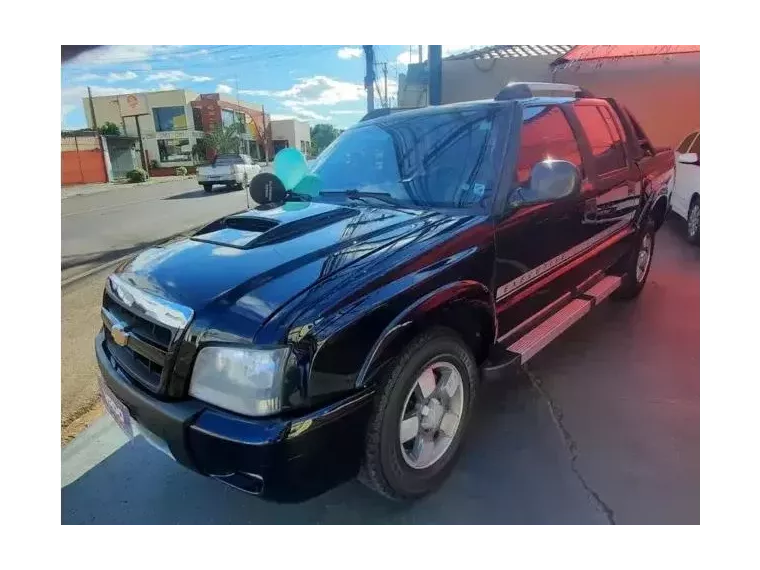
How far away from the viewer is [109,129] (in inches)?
144

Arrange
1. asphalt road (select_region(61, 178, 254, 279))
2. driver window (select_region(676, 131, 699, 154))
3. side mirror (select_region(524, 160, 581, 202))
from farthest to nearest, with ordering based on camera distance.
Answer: driver window (select_region(676, 131, 699, 154)), asphalt road (select_region(61, 178, 254, 279)), side mirror (select_region(524, 160, 581, 202))

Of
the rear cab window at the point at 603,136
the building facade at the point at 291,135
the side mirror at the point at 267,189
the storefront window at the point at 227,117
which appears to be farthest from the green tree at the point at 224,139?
the rear cab window at the point at 603,136

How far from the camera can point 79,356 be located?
3.68m

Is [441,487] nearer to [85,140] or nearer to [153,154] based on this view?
[85,140]

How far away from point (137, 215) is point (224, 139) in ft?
9.48

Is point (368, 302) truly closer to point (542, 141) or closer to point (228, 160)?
point (542, 141)

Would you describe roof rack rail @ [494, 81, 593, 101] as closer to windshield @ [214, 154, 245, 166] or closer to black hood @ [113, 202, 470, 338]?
black hood @ [113, 202, 470, 338]

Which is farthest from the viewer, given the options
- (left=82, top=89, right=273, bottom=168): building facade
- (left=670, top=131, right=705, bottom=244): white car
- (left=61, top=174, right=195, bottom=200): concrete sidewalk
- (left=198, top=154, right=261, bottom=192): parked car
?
(left=670, top=131, right=705, bottom=244): white car

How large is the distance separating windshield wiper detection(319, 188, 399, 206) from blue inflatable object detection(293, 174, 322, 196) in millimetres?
73

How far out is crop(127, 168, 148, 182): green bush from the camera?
16.5 ft

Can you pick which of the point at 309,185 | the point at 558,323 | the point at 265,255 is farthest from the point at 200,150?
the point at 558,323

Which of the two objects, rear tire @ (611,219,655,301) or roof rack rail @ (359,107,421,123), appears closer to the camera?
roof rack rail @ (359,107,421,123)

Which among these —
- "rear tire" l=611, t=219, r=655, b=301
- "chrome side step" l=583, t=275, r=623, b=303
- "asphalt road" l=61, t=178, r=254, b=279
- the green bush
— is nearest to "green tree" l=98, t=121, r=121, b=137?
"asphalt road" l=61, t=178, r=254, b=279
